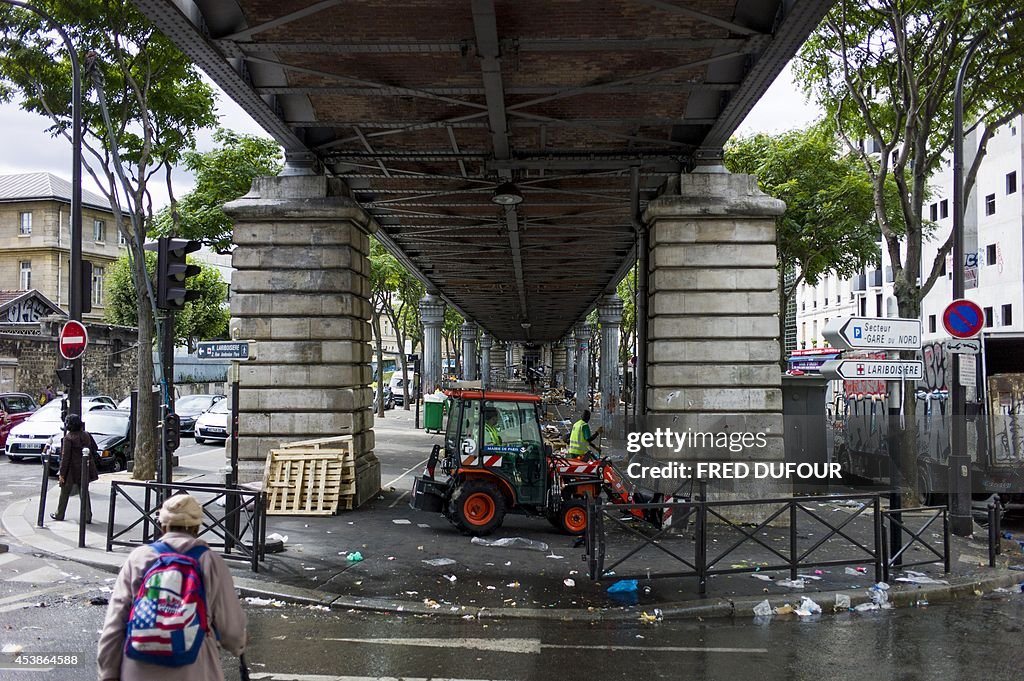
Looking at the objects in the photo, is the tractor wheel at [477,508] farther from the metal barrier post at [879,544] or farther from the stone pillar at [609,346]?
the stone pillar at [609,346]

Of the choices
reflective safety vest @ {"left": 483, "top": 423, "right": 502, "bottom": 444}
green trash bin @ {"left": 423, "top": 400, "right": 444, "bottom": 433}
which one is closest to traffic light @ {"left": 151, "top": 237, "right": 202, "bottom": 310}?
reflective safety vest @ {"left": 483, "top": 423, "right": 502, "bottom": 444}

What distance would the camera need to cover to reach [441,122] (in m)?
11.8

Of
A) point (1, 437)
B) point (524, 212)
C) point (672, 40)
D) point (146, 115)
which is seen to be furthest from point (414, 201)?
point (1, 437)

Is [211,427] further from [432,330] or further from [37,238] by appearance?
[37,238]

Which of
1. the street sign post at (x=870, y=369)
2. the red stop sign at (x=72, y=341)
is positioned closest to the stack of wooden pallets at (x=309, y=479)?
the red stop sign at (x=72, y=341)

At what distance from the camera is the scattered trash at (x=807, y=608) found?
27.9ft

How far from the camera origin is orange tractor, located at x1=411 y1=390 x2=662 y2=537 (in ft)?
40.1

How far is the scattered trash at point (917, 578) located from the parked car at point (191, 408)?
25.5 meters

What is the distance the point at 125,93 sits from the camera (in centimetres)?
1634

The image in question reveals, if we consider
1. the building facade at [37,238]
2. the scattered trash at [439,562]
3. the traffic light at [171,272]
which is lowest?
the scattered trash at [439,562]

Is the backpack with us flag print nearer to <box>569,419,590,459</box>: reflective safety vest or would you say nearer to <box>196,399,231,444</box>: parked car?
<box>569,419,590,459</box>: reflective safety vest

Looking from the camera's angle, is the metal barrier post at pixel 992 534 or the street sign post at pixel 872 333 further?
the metal barrier post at pixel 992 534

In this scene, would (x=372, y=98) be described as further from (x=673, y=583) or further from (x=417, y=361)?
(x=417, y=361)

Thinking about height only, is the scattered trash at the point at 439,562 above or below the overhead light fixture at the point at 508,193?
below
